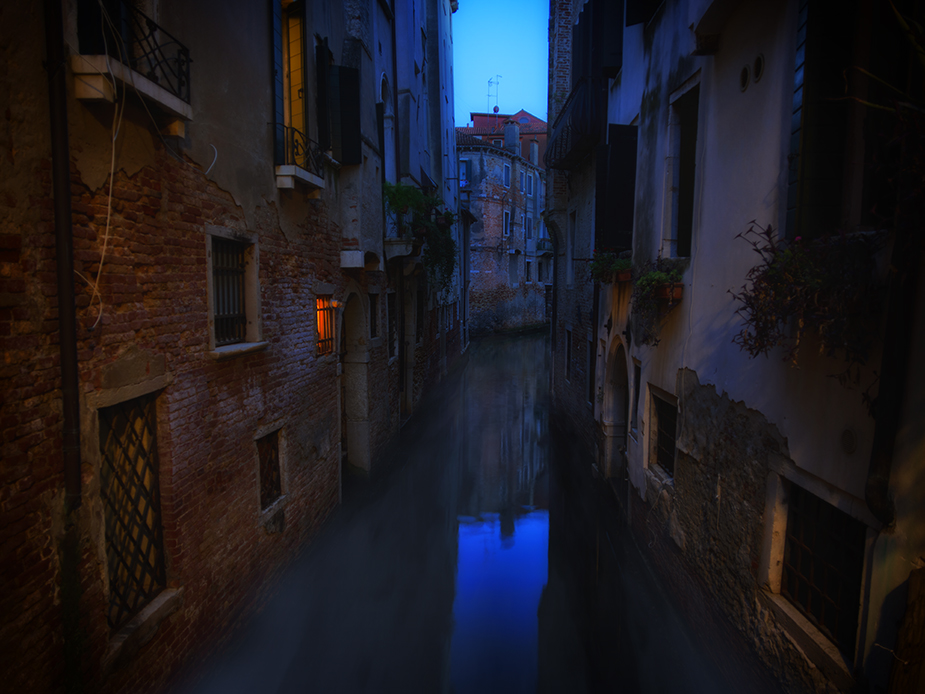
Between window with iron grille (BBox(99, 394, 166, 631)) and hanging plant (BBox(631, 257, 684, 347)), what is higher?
hanging plant (BBox(631, 257, 684, 347))

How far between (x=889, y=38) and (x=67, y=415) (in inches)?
192

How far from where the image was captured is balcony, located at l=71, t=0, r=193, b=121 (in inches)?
116

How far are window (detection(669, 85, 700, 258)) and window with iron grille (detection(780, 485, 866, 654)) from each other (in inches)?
128

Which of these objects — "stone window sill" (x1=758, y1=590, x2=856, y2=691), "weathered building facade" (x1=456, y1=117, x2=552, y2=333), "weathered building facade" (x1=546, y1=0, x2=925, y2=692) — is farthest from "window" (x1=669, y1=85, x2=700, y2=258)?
"weathered building facade" (x1=456, y1=117, x2=552, y2=333)

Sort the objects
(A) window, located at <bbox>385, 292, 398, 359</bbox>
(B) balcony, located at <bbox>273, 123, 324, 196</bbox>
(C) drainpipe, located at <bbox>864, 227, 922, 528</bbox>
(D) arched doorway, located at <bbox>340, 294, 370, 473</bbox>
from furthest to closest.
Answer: (A) window, located at <bbox>385, 292, 398, 359</bbox>, (D) arched doorway, located at <bbox>340, 294, 370, 473</bbox>, (B) balcony, located at <bbox>273, 123, 324, 196</bbox>, (C) drainpipe, located at <bbox>864, 227, 922, 528</bbox>

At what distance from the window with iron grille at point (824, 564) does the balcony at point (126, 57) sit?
4741 millimetres

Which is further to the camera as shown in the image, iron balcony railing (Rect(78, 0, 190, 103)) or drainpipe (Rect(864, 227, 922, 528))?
iron balcony railing (Rect(78, 0, 190, 103))

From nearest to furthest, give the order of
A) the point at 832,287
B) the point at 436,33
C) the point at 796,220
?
the point at 832,287, the point at 796,220, the point at 436,33

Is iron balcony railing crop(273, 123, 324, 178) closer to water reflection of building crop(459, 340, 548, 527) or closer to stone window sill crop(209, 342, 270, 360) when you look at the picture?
stone window sill crop(209, 342, 270, 360)

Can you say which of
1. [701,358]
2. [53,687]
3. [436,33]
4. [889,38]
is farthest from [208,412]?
[436,33]

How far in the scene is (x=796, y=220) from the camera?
3.29 m

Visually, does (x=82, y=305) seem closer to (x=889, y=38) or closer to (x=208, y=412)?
(x=208, y=412)

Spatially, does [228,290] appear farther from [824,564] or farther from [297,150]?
[824,564]

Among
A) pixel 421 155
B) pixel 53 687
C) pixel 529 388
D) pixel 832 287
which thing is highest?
pixel 421 155
